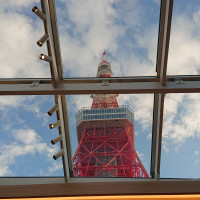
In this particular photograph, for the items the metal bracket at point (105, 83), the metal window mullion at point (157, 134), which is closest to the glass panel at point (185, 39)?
the metal window mullion at point (157, 134)

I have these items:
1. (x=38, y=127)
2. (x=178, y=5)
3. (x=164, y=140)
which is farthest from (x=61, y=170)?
(x=178, y=5)

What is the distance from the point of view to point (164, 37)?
2754 millimetres

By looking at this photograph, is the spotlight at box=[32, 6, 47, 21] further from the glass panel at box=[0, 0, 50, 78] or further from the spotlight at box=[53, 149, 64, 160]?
the spotlight at box=[53, 149, 64, 160]

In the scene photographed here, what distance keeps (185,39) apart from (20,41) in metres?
2.16

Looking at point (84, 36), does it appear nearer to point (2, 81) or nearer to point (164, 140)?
point (2, 81)

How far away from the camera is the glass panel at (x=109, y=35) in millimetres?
3109

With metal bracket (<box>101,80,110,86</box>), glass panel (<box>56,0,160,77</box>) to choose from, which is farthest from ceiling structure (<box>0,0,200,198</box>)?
glass panel (<box>56,0,160,77</box>)

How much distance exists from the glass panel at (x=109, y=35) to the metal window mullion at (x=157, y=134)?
450 millimetres

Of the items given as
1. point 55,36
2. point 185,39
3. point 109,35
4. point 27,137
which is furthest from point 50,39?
point 27,137

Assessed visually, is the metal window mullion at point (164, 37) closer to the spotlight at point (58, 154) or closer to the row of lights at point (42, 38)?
the row of lights at point (42, 38)

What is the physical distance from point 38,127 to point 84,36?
80.4 inches

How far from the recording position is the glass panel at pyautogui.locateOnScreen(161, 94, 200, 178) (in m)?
3.68

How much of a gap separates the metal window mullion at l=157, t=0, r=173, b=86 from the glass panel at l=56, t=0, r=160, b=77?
131 mm

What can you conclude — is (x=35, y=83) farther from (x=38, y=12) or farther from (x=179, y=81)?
(x=179, y=81)
